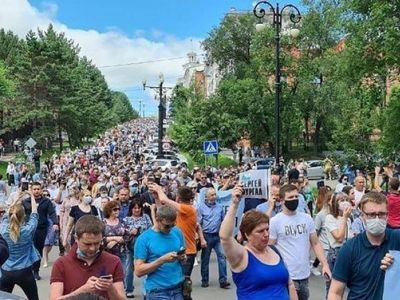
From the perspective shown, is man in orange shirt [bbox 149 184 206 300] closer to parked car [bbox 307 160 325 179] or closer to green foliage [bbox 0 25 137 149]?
parked car [bbox 307 160 325 179]

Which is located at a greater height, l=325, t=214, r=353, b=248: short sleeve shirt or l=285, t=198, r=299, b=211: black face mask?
l=285, t=198, r=299, b=211: black face mask

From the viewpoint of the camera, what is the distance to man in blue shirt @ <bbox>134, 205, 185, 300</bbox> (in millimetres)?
6180

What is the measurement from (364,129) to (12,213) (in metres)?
22.1

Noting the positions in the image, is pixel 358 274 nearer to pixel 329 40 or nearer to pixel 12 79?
pixel 329 40

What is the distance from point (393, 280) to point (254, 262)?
3.03 feet

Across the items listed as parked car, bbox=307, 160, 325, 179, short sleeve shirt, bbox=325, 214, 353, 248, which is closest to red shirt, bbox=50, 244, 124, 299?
short sleeve shirt, bbox=325, 214, 353, 248

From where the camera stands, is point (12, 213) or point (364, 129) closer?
point (12, 213)

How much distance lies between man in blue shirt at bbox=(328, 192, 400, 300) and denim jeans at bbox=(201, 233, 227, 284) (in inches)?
250

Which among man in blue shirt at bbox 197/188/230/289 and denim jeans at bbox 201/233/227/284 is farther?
man in blue shirt at bbox 197/188/230/289

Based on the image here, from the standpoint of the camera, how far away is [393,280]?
4.17m

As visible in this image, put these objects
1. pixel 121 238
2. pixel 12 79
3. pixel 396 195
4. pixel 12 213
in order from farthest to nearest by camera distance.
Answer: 1. pixel 12 79
2. pixel 396 195
3. pixel 121 238
4. pixel 12 213

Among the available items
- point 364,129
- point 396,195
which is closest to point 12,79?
point 364,129

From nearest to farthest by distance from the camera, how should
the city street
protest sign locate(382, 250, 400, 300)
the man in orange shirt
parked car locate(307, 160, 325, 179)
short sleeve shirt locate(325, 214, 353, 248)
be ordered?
protest sign locate(382, 250, 400, 300) → short sleeve shirt locate(325, 214, 353, 248) → the man in orange shirt → the city street → parked car locate(307, 160, 325, 179)

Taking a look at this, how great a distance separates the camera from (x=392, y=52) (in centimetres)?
2289
